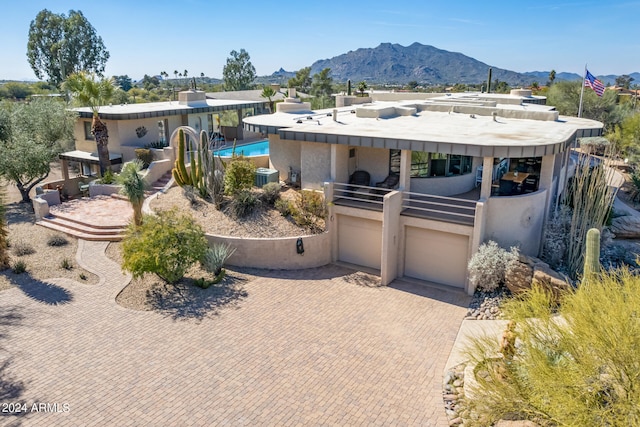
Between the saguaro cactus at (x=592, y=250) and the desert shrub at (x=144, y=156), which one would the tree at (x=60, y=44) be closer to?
the desert shrub at (x=144, y=156)

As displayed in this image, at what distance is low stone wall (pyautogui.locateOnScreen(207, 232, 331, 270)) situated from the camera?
62.4 ft

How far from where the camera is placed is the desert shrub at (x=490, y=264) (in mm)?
16109

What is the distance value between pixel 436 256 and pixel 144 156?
20.3 m

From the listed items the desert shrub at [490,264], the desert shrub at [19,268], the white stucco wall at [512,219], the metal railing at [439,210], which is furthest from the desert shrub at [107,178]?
the white stucco wall at [512,219]

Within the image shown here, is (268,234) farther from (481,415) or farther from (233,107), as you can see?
(233,107)

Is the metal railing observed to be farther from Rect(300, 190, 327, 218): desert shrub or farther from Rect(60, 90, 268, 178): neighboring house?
Rect(60, 90, 268, 178): neighboring house

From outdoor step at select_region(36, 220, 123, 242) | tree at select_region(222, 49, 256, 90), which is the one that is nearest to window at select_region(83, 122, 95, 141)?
outdoor step at select_region(36, 220, 123, 242)

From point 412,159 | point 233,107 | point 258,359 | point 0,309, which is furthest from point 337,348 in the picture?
point 233,107

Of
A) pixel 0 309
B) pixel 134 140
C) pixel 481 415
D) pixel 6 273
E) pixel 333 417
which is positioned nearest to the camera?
pixel 481 415

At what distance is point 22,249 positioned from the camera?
2016cm

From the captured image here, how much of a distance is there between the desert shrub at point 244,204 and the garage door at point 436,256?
6.82 m

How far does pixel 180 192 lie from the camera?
23625 mm

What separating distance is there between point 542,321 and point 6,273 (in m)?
19.3

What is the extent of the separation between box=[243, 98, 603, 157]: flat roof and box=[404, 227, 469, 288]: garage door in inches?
133
